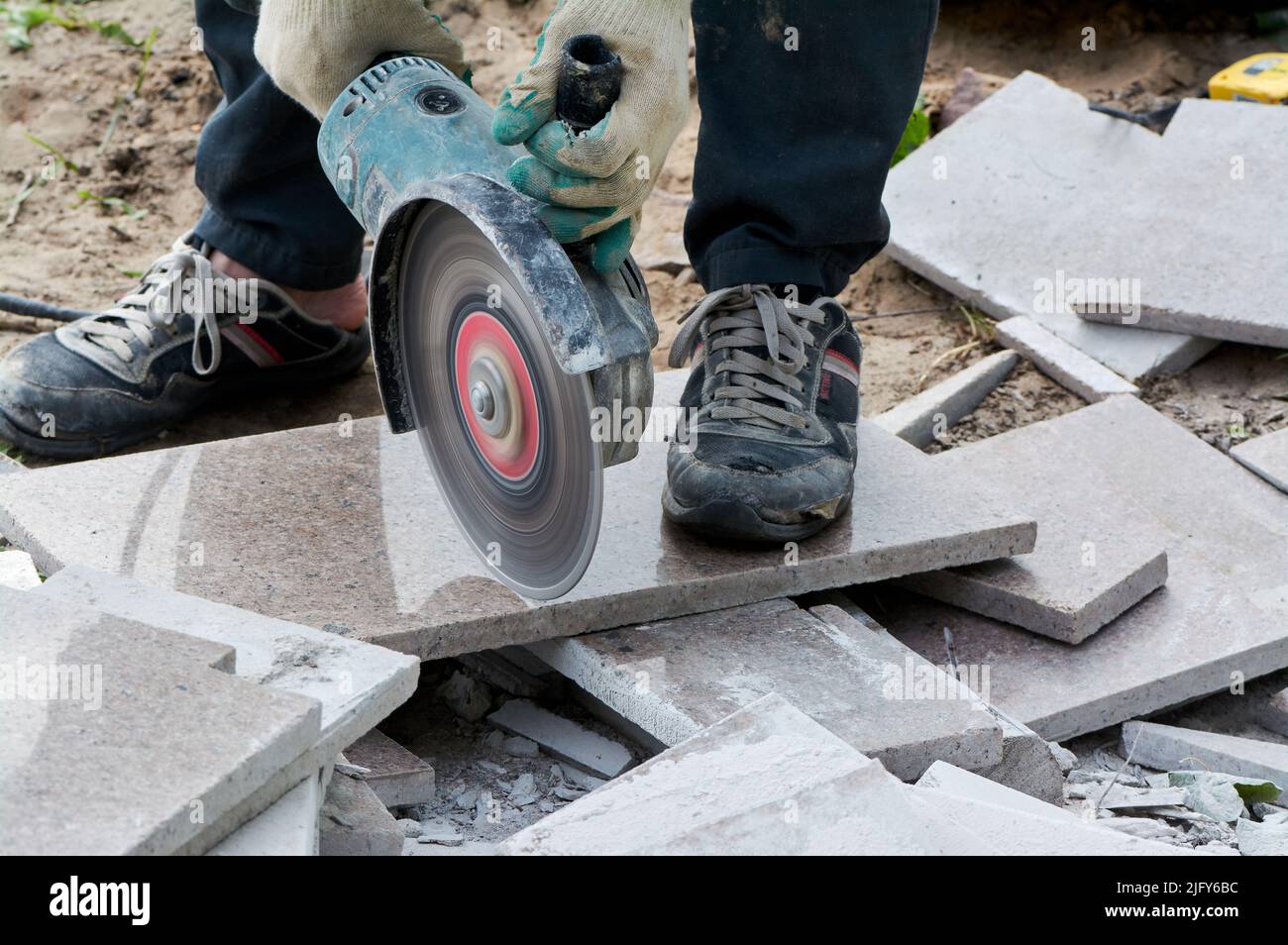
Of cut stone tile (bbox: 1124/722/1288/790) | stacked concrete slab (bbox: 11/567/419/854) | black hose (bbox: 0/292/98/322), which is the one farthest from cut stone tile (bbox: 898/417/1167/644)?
black hose (bbox: 0/292/98/322)

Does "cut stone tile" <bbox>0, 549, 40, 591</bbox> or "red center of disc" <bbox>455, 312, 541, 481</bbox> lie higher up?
"red center of disc" <bbox>455, 312, 541, 481</bbox>

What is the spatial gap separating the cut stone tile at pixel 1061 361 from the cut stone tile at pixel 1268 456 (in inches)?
14.0

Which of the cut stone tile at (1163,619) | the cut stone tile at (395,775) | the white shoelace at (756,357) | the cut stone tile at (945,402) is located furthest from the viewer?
the cut stone tile at (945,402)

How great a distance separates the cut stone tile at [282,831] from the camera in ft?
5.61

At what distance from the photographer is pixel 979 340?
3951 millimetres

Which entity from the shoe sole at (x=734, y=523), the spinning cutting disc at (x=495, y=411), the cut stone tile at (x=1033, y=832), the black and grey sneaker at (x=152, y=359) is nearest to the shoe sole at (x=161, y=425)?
the black and grey sneaker at (x=152, y=359)

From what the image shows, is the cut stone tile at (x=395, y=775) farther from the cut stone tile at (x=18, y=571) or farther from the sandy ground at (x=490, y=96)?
the sandy ground at (x=490, y=96)

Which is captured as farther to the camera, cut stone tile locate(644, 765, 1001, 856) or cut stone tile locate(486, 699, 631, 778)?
cut stone tile locate(486, 699, 631, 778)

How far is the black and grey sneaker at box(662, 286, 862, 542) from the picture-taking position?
2.58 m

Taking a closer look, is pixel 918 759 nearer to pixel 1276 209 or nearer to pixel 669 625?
pixel 669 625

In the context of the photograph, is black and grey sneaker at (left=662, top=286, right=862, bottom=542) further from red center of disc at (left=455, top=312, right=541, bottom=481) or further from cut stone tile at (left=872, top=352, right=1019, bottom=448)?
cut stone tile at (left=872, top=352, right=1019, bottom=448)

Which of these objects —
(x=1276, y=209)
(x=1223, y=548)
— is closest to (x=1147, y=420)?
(x=1223, y=548)

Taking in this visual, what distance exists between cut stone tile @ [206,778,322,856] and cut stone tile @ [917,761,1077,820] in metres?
→ 0.88

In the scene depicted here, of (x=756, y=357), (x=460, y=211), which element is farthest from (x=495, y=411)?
(x=756, y=357)
